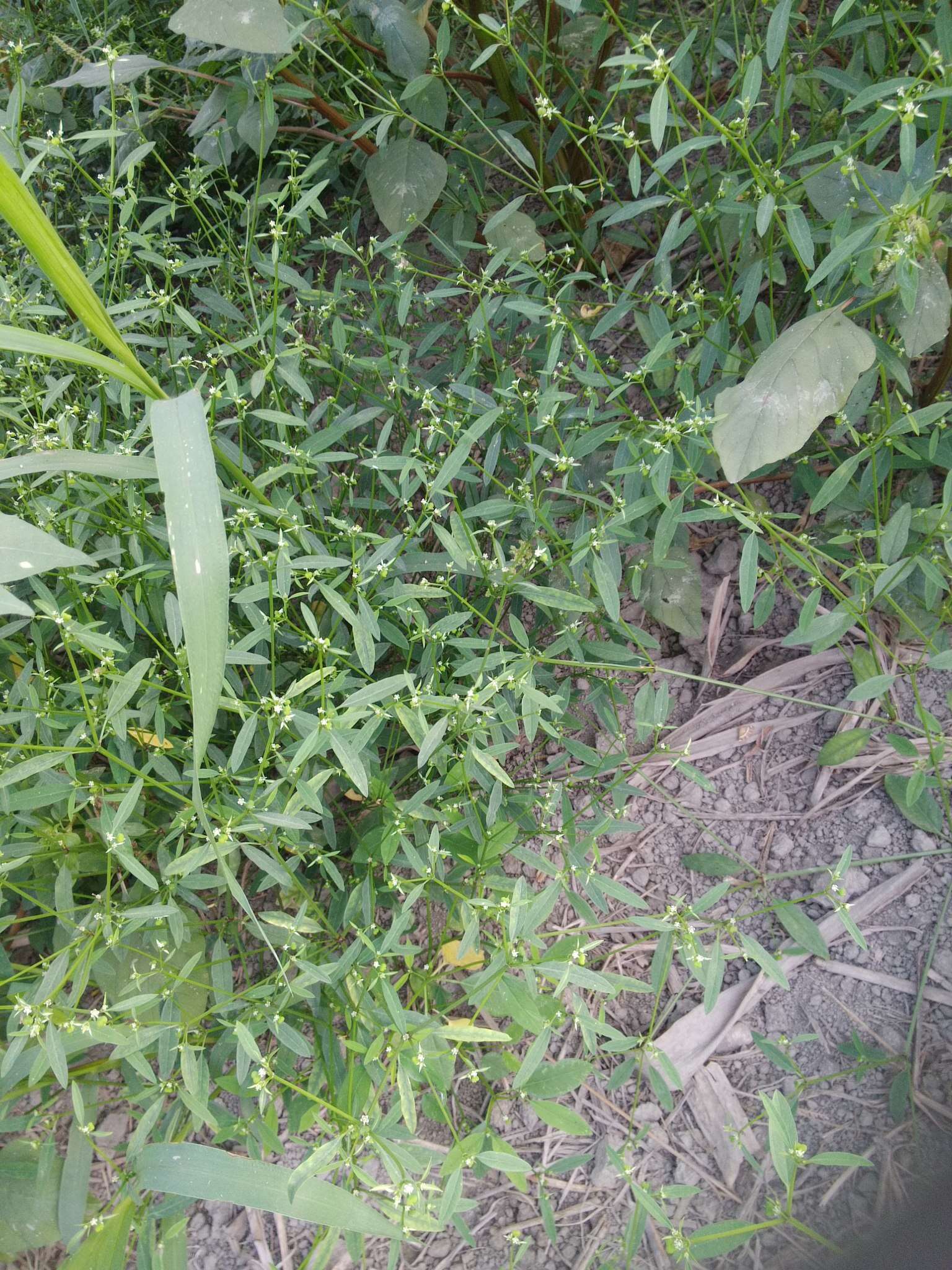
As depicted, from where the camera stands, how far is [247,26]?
1.38 m

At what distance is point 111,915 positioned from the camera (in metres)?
1.19

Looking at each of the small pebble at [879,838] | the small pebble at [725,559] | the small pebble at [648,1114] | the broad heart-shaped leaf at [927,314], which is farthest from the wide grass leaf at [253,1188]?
the broad heart-shaped leaf at [927,314]

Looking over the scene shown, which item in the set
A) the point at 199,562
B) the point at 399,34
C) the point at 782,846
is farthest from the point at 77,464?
the point at 782,846

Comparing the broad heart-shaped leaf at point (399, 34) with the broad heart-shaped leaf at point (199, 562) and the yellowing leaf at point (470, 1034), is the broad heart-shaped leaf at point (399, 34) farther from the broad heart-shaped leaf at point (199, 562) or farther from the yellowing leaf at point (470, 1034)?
the yellowing leaf at point (470, 1034)

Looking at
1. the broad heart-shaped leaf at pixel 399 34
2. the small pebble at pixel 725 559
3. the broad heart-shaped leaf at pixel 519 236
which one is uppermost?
Result: the broad heart-shaped leaf at pixel 399 34

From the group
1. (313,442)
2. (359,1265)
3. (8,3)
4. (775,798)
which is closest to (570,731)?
(775,798)

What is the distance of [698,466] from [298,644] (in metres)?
0.66

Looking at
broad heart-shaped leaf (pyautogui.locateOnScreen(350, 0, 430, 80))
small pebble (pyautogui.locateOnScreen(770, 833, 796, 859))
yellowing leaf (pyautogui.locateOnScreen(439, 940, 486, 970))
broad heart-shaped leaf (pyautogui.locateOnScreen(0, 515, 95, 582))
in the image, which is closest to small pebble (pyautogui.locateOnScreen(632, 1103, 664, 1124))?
yellowing leaf (pyautogui.locateOnScreen(439, 940, 486, 970))

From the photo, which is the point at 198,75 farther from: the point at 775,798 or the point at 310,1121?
the point at 310,1121

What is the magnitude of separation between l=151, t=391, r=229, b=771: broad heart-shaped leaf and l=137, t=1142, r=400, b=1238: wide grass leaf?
560mm

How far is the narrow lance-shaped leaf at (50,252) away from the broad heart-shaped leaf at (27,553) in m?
0.25

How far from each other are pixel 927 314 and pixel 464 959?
1.14m

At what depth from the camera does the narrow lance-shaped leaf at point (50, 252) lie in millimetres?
915

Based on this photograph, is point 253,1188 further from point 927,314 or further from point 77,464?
point 927,314
